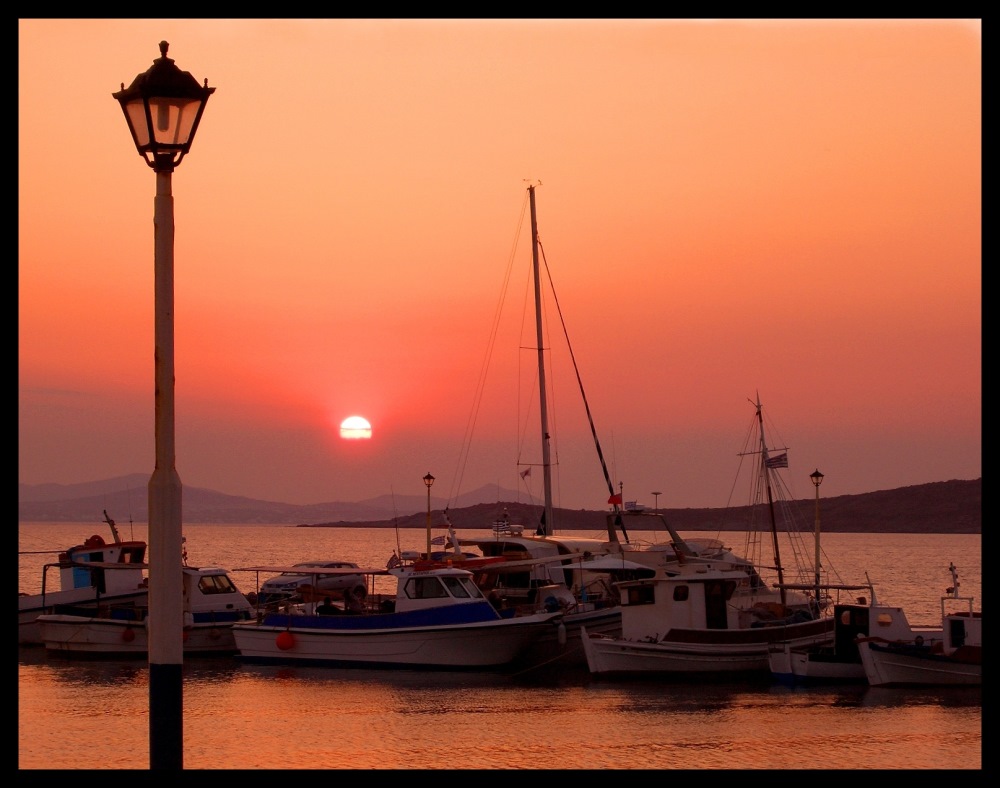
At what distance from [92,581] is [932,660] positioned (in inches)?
1069

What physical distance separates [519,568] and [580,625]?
170 inches

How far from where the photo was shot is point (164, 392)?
377 inches

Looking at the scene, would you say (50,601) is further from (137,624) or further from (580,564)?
Result: (580,564)

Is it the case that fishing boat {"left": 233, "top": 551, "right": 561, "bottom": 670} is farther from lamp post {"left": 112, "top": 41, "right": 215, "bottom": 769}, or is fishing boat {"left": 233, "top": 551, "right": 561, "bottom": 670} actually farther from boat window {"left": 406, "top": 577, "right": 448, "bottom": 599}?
lamp post {"left": 112, "top": 41, "right": 215, "bottom": 769}

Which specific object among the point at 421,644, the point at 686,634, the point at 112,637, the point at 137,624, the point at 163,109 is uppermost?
the point at 163,109

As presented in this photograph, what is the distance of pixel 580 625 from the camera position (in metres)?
38.0

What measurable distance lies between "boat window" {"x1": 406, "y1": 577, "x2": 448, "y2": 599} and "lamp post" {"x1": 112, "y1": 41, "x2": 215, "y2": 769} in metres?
26.8

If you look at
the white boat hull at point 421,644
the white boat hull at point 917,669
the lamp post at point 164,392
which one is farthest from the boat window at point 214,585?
the lamp post at point 164,392

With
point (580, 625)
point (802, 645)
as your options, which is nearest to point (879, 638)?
point (802, 645)

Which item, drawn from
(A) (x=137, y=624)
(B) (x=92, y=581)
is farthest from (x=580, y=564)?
(B) (x=92, y=581)

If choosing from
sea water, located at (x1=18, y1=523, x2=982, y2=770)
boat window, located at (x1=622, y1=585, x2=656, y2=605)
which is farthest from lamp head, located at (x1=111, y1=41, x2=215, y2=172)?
boat window, located at (x1=622, y1=585, x2=656, y2=605)

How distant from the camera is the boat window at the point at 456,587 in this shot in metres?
36.2
